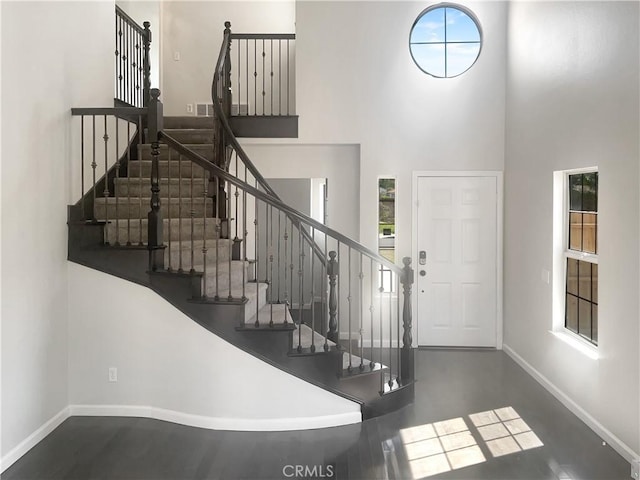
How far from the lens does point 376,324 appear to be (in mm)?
6352

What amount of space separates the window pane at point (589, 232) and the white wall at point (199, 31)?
5.03m

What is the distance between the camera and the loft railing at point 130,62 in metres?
5.48

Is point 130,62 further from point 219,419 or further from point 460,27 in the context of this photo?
point 219,419

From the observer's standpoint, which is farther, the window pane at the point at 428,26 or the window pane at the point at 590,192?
the window pane at the point at 428,26

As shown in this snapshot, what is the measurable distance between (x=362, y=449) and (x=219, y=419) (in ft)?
3.59

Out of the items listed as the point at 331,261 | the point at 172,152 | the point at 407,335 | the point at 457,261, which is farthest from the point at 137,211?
the point at 457,261

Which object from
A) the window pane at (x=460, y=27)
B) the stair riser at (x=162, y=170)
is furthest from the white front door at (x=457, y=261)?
the stair riser at (x=162, y=170)

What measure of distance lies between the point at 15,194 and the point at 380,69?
4.23 m

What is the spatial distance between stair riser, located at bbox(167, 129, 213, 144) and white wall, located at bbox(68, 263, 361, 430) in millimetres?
2438

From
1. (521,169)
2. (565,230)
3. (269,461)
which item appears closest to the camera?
(269,461)

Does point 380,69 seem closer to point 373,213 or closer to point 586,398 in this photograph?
point 373,213

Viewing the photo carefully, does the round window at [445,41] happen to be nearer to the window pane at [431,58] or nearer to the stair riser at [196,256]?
the window pane at [431,58]

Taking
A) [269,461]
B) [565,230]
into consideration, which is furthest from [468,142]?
[269,461]

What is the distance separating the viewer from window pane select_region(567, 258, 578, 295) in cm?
450
